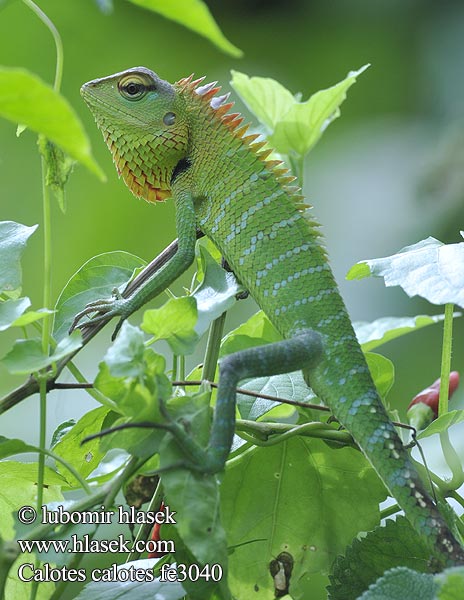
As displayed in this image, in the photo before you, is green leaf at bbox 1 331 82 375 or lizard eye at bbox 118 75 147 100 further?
lizard eye at bbox 118 75 147 100

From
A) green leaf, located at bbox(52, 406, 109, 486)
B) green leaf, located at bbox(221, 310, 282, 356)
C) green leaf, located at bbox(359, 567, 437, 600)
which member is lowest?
green leaf, located at bbox(359, 567, 437, 600)

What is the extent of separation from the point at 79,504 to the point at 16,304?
24 centimetres

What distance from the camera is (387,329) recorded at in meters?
1.30

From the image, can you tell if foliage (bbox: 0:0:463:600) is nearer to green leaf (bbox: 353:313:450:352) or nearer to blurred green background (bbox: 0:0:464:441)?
green leaf (bbox: 353:313:450:352)

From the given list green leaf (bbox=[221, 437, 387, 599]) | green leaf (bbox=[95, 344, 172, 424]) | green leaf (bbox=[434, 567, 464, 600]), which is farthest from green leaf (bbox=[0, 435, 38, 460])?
green leaf (bbox=[434, 567, 464, 600])

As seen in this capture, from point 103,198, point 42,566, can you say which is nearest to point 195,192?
point 42,566

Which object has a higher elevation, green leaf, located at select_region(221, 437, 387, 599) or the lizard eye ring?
the lizard eye ring

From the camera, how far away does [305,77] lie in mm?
3182

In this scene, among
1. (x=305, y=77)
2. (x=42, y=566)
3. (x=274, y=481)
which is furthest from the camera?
(x=305, y=77)

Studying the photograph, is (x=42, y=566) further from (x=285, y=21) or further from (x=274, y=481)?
(x=285, y=21)

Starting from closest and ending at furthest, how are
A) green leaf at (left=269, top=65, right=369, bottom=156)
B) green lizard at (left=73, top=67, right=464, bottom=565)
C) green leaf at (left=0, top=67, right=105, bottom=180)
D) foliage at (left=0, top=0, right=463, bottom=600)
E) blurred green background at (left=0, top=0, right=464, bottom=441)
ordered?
green leaf at (left=0, top=67, right=105, bottom=180), foliage at (left=0, top=0, right=463, bottom=600), green lizard at (left=73, top=67, right=464, bottom=565), green leaf at (left=269, top=65, right=369, bottom=156), blurred green background at (left=0, top=0, right=464, bottom=441)

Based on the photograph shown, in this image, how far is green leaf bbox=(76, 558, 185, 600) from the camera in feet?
2.73

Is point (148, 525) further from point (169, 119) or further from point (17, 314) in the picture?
point (169, 119)

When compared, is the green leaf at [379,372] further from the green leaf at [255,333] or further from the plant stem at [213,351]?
the plant stem at [213,351]
